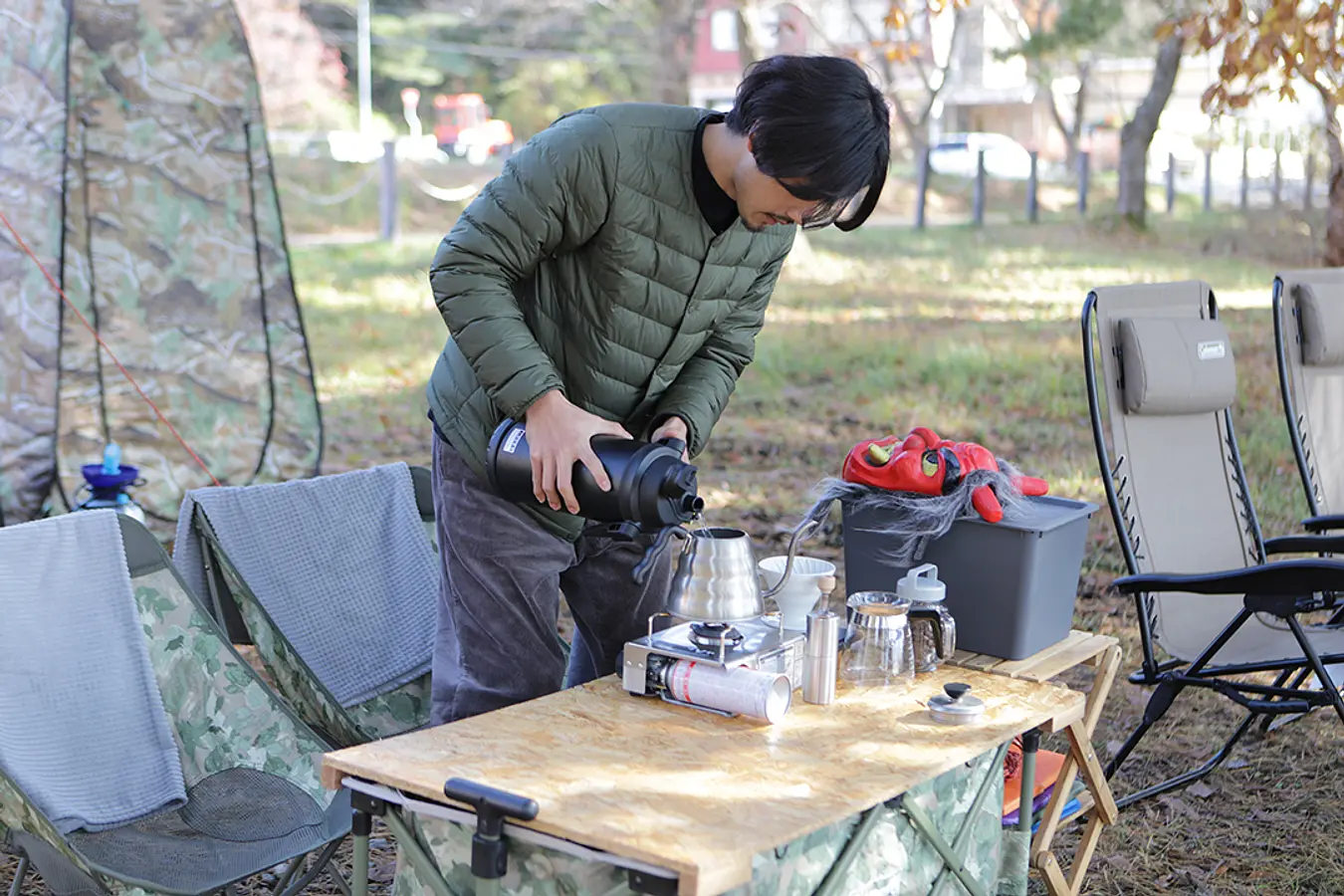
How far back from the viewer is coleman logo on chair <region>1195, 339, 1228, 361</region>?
3.55 meters

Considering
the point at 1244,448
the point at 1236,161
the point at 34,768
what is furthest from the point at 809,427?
the point at 1236,161

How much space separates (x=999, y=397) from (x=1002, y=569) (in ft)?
16.9

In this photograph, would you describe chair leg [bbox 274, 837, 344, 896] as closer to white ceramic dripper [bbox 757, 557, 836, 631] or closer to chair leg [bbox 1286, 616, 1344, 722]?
white ceramic dripper [bbox 757, 557, 836, 631]

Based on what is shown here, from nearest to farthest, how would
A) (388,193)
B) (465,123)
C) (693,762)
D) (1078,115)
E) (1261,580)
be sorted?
1. (693,762)
2. (1261,580)
3. (388,193)
4. (1078,115)
5. (465,123)

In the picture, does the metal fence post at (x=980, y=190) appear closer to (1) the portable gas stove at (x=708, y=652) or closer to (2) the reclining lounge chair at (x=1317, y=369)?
(2) the reclining lounge chair at (x=1317, y=369)

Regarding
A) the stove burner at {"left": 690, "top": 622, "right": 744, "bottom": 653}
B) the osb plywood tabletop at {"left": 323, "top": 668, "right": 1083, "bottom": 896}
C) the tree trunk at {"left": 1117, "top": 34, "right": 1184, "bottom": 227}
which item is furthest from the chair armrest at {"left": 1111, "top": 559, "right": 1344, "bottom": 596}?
the tree trunk at {"left": 1117, "top": 34, "right": 1184, "bottom": 227}

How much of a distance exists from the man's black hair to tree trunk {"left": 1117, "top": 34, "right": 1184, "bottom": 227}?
1210cm

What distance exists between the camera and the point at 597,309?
2.36 meters

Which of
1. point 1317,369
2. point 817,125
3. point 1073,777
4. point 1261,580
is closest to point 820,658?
point 1073,777

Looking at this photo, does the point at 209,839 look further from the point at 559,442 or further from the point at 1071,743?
the point at 1071,743

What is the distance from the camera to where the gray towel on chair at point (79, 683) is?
2525 millimetres

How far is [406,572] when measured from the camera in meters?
3.35

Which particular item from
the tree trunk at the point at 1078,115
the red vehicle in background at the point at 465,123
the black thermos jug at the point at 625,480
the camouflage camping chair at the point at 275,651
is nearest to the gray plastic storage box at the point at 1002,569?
the black thermos jug at the point at 625,480

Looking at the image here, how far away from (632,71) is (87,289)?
26.1 meters
